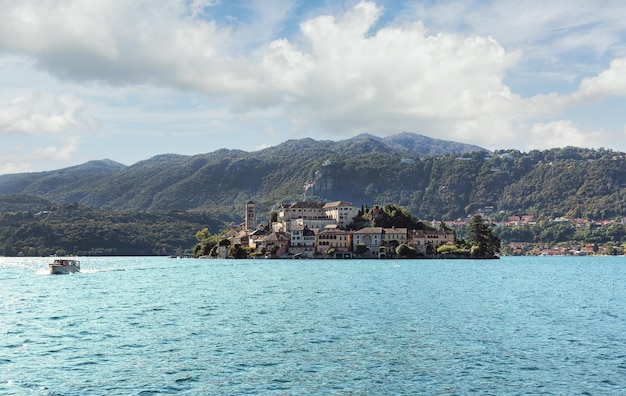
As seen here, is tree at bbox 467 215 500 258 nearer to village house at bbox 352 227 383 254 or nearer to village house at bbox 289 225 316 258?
village house at bbox 352 227 383 254

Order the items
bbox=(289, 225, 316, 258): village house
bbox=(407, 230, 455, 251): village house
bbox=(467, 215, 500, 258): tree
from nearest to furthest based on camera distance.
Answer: bbox=(467, 215, 500, 258): tree < bbox=(407, 230, 455, 251): village house < bbox=(289, 225, 316, 258): village house

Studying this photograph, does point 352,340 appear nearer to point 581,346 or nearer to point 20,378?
point 581,346

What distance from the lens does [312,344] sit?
3541cm

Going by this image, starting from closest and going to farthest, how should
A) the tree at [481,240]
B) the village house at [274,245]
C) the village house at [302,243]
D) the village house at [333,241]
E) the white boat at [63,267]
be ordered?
the white boat at [63,267] < the tree at [481,240] < the village house at [274,245] < the village house at [302,243] < the village house at [333,241]

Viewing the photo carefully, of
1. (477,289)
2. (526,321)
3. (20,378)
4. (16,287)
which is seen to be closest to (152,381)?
(20,378)

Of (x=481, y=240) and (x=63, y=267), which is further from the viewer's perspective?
(x=481, y=240)

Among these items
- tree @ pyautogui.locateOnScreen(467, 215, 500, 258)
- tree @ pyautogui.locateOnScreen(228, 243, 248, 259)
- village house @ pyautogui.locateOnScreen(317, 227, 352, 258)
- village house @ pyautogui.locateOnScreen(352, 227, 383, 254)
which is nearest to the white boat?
tree @ pyautogui.locateOnScreen(228, 243, 248, 259)

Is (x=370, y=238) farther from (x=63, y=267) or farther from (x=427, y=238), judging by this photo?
(x=63, y=267)

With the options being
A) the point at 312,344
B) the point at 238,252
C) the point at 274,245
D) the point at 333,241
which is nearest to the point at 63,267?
the point at 238,252

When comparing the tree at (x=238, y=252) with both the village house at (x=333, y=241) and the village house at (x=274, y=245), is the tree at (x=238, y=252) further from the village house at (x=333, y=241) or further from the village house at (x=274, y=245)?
the village house at (x=333, y=241)

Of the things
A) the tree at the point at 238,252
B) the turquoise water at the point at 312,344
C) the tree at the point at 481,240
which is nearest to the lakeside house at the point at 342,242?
the tree at the point at 238,252

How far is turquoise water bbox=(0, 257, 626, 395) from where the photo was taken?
26.9 metres

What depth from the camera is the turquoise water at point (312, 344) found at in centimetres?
2692

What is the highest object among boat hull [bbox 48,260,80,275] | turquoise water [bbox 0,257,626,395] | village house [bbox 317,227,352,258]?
village house [bbox 317,227,352,258]
